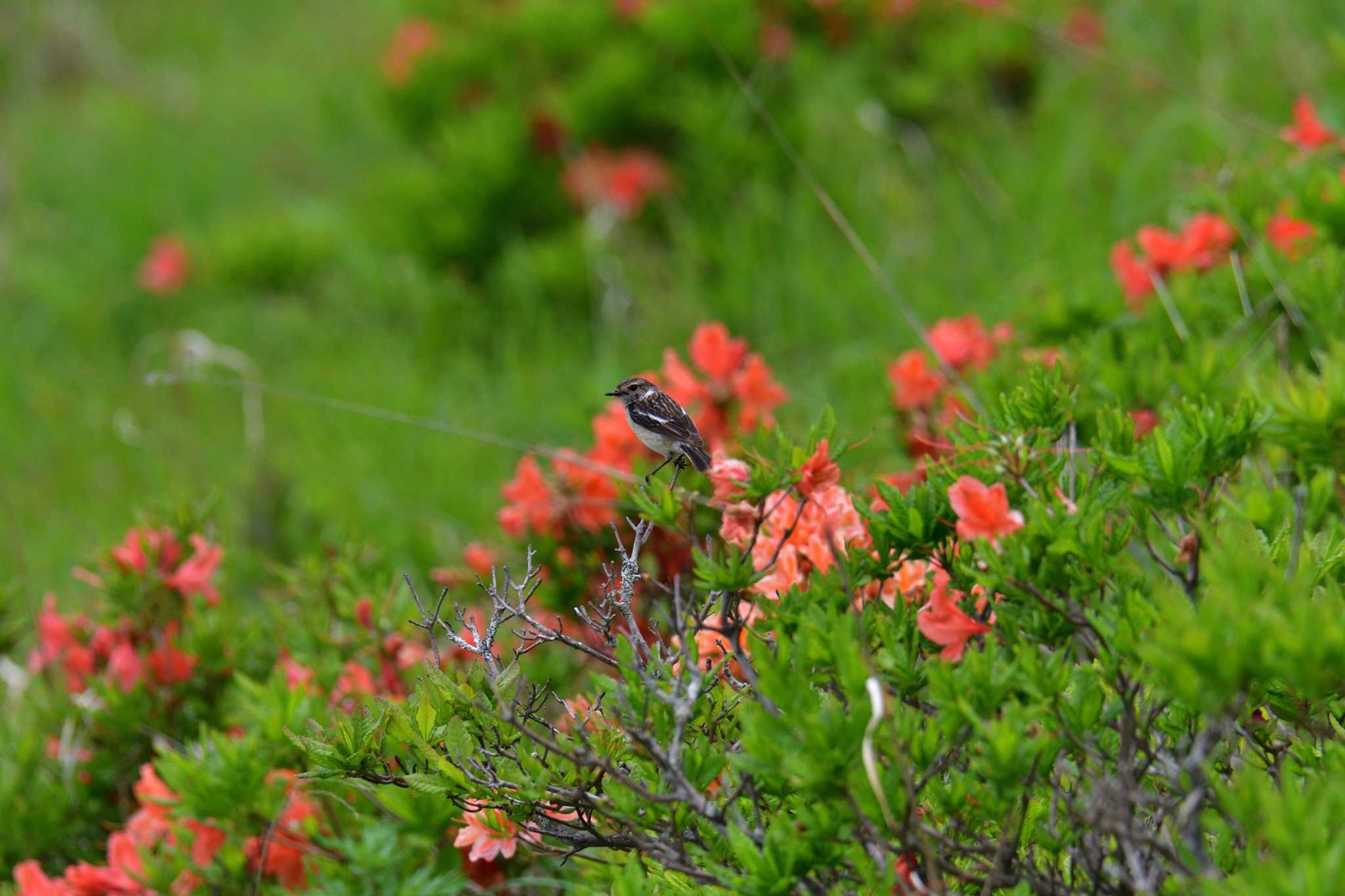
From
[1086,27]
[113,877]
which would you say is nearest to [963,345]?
[113,877]

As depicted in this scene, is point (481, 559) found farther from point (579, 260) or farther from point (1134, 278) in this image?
point (579, 260)

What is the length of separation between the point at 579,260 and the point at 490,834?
11.3 ft

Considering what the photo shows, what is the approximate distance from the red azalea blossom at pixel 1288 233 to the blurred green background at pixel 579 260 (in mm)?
533

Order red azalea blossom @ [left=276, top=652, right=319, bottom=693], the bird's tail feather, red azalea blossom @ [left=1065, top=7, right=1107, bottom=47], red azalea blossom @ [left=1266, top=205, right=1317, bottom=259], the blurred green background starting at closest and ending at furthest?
the bird's tail feather < red azalea blossom @ [left=276, top=652, right=319, bottom=693] < red azalea blossom @ [left=1266, top=205, right=1317, bottom=259] < the blurred green background < red azalea blossom @ [left=1065, top=7, right=1107, bottom=47]

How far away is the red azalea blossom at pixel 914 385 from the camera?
2307mm

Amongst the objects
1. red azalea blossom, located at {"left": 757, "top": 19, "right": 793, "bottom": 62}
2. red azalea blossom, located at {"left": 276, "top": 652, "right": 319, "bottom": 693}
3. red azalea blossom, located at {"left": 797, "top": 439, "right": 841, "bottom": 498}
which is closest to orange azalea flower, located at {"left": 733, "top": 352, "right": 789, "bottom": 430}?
red azalea blossom, located at {"left": 797, "top": 439, "right": 841, "bottom": 498}

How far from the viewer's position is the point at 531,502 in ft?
7.34

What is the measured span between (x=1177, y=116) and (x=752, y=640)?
3718 millimetres

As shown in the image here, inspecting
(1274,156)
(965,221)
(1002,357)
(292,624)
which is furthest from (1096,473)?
(965,221)

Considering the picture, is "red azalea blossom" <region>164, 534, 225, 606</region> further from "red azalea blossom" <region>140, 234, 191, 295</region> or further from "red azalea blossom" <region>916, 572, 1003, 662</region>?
"red azalea blossom" <region>140, 234, 191, 295</region>

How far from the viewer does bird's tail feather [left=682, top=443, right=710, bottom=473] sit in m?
1.77

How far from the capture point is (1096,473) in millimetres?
1476

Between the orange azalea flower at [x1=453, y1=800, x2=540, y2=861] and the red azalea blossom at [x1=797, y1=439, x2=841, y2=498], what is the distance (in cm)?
52

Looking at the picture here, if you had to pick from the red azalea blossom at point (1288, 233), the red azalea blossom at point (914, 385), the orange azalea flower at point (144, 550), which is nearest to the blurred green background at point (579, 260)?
the red azalea blossom at point (1288, 233)
